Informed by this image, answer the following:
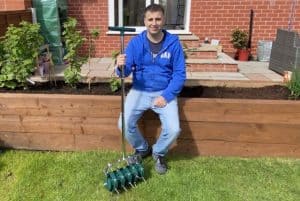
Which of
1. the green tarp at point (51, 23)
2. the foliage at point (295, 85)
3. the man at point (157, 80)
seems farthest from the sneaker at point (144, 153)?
the green tarp at point (51, 23)

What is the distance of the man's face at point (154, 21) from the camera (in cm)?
258

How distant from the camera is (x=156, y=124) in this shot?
2.98m

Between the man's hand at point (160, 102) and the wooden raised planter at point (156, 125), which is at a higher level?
the man's hand at point (160, 102)

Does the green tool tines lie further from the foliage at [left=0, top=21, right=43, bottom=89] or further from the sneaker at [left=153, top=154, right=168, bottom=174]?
the foliage at [left=0, top=21, right=43, bottom=89]

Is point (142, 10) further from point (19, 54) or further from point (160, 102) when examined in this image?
point (160, 102)

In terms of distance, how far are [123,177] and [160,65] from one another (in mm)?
932

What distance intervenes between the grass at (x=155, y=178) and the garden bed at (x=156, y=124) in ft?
0.33

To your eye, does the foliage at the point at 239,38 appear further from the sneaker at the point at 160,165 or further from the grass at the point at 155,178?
the sneaker at the point at 160,165

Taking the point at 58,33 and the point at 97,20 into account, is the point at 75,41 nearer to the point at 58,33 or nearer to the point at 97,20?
the point at 58,33

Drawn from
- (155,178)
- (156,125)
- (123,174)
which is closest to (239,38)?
(156,125)

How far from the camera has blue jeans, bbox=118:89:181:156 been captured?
106 inches

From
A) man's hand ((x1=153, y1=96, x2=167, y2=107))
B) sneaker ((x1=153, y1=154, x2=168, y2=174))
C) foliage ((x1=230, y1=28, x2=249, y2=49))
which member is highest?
foliage ((x1=230, y1=28, x2=249, y2=49))

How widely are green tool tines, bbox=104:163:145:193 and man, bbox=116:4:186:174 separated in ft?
0.86

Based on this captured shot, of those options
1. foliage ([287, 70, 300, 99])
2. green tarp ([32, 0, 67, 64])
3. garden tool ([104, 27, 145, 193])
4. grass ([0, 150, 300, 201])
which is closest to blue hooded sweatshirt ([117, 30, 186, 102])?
garden tool ([104, 27, 145, 193])
